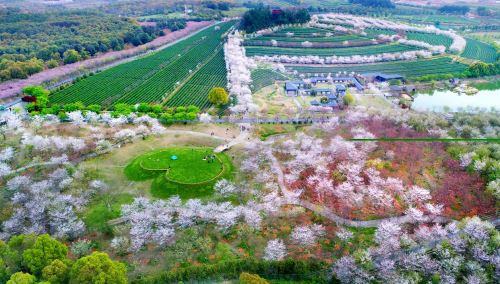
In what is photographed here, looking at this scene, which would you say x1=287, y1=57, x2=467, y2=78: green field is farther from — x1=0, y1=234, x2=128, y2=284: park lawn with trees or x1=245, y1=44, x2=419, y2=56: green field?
x1=0, y1=234, x2=128, y2=284: park lawn with trees

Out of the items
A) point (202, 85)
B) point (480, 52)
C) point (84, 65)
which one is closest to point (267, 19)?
point (202, 85)

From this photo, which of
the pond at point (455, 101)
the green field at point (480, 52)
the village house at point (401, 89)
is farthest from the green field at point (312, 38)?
the pond at point (455, 101)

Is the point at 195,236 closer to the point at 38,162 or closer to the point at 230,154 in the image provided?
the point at 230,154

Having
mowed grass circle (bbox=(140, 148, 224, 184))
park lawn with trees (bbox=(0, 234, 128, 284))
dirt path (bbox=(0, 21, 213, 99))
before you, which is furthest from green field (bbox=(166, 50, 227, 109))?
park lawn with trees (bbox=(0, 234, 128, 284))

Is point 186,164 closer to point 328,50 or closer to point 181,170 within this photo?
point 181,170

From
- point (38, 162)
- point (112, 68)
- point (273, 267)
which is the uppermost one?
point (112, 68)

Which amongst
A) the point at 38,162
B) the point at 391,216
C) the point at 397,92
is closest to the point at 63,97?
the point at 38,162
